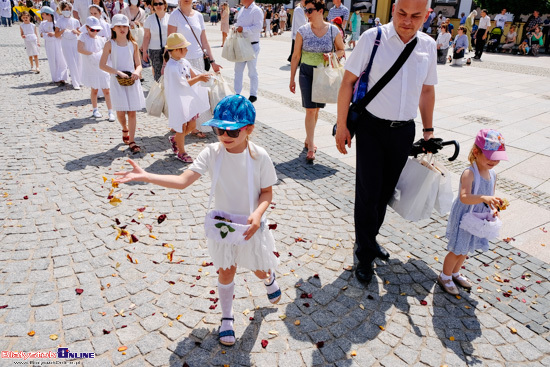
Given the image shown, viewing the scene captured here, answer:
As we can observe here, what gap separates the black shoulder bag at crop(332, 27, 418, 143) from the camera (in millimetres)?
3098

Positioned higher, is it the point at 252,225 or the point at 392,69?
the point at 392,69

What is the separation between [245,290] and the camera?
3434mm

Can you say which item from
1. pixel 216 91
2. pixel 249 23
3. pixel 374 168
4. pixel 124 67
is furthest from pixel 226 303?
pixel 249 23

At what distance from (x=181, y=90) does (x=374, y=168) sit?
3352 millimetres

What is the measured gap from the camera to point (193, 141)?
7.14 m

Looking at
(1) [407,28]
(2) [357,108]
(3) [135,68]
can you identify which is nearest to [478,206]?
(2) [357,108]

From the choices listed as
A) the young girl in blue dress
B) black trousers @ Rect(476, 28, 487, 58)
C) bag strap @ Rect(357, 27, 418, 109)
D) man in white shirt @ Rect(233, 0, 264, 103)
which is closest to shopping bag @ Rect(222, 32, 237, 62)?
man in white shirt @ Rect(233, 0, 264, 103)

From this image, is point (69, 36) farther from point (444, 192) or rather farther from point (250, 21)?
point (444, 192)

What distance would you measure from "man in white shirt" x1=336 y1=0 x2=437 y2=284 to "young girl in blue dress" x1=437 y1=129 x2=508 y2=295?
499 millimetres

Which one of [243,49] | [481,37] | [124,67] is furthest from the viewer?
[481,37]

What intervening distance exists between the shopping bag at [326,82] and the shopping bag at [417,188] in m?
2.23

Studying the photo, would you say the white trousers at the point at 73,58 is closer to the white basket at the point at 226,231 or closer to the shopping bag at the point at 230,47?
the shopping bag at the point at 230,47

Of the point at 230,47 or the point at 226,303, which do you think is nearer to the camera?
the point at 226,303

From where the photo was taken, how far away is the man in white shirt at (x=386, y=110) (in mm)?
3111
